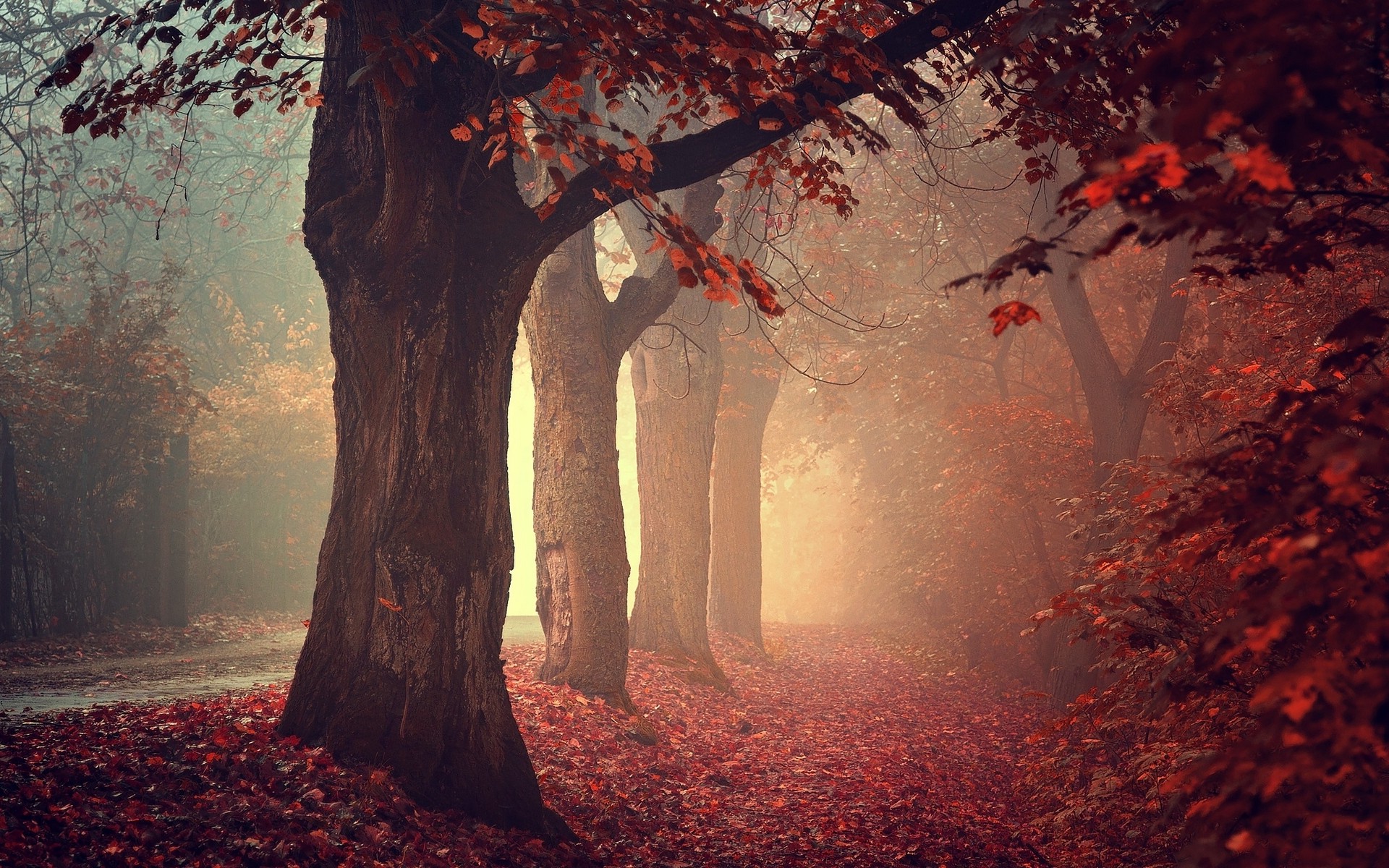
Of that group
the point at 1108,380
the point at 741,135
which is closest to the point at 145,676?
the point at 741,135

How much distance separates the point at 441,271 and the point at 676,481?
24.6 ft

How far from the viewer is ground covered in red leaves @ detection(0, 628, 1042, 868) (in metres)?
4.39

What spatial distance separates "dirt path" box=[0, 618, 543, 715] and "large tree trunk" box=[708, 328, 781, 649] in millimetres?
3426

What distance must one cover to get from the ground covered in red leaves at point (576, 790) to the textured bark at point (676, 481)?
678 millimetres

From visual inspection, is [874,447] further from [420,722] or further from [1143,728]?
→ [420,722]

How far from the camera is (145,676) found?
10.4 m

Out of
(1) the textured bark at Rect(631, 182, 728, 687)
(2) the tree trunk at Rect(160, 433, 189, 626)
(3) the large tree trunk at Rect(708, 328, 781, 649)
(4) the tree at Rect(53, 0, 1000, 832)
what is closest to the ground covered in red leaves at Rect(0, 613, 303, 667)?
(2) the tree trunk at Rect(160, 433, 189, 626)

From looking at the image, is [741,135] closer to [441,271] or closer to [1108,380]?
[441,271]

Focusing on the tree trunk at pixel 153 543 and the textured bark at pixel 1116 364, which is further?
the tree trunk at pixel 153 543

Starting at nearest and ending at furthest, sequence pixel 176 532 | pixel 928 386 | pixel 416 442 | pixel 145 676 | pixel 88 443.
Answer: pixel 416 442 < pixel 145 676 < pixel 88 443 < pixel 176 532 < pixel 928 386

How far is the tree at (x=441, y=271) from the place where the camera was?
5.46 metres

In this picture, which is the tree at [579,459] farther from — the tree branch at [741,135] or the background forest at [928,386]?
the tree branch at [741,135]

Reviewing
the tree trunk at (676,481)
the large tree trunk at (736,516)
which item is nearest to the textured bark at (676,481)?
the tree trunk at (676,481)

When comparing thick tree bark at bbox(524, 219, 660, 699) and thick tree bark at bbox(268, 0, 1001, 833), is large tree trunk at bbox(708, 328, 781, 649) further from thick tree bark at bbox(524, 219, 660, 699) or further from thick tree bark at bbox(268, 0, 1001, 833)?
thick tree bark at bbox(268, 0, 1001, 833)
